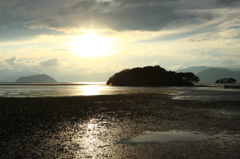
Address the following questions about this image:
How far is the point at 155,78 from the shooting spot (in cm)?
16550

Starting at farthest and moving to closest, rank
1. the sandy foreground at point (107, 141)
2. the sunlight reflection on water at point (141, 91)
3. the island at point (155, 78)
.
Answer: the island at point (155, 78) < the sunlight reflection on water at point (141, 91) < the sandy foreground at point (107, 141)

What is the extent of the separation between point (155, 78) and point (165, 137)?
15457 cm

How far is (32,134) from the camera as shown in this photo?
45.7 feet

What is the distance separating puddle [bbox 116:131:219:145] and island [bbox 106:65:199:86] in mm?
147883

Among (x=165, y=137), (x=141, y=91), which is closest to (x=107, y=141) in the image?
(x=165, y=137)

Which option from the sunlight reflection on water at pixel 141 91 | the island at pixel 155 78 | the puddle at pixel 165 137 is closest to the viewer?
the puddle at pixel 165 137

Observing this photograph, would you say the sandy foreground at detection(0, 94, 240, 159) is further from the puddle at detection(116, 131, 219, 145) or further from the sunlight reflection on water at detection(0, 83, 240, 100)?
the sunlight reflection on water at detection(0, 83, 240, 100)

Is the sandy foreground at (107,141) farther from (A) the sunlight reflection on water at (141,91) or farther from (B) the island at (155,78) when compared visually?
(B) the island at (155,78)

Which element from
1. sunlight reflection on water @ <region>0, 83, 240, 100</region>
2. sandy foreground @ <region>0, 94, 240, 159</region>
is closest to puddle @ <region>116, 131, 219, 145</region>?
sandy foreground @ <region>0, 94, 240, 159</region>

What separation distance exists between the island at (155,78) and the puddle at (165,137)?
148 m

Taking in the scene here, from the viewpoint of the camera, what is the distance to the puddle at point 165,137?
12.3 meters

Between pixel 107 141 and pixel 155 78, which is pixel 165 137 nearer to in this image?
pixel 107 141

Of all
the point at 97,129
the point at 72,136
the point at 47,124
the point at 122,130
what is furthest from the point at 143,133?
the point at 47,124

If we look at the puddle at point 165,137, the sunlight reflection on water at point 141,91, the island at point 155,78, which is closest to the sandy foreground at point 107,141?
the puddle at point 165,137
